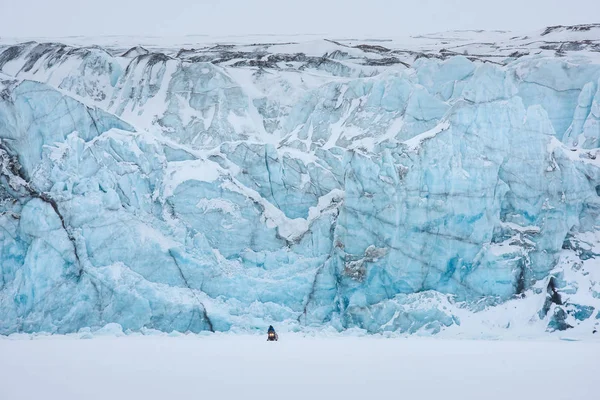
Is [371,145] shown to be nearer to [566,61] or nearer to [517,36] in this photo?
[566,61]

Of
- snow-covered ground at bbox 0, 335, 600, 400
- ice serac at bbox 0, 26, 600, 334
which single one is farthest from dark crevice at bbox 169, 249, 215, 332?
snow-covered ground at bbox 0, 335, 600, 400

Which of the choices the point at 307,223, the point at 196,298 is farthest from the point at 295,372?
the point at 307,223

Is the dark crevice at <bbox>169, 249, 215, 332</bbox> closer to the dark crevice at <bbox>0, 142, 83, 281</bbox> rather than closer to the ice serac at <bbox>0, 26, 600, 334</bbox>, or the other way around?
the ice serac at <bbox>0, 26, 600, 334</bbox>

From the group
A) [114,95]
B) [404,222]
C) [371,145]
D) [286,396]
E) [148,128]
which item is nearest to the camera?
[286,396]

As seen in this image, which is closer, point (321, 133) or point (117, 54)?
point (321, 133)

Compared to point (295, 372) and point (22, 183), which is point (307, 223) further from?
point (295, 372)

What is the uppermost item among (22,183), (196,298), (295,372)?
(295,372)

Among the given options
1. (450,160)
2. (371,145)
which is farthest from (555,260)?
(371,145)
